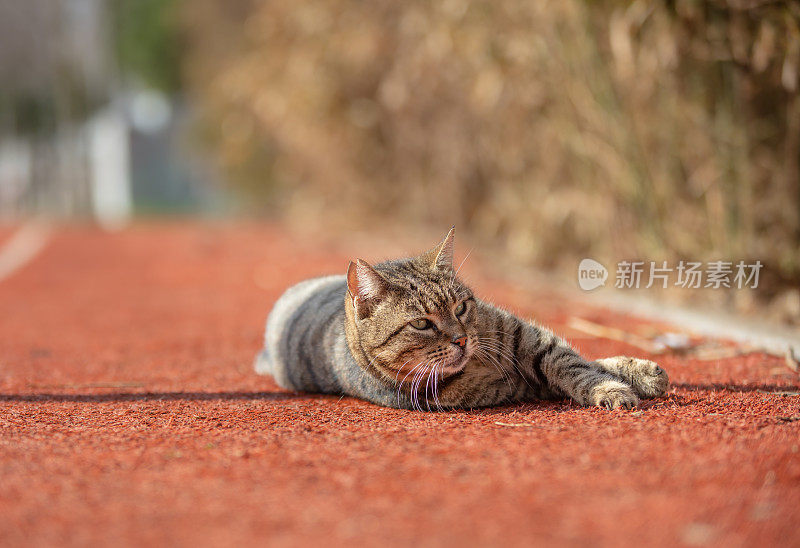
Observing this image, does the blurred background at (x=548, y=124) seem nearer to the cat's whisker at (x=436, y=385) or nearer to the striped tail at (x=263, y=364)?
the cat's whisker at (x=436, y=385)

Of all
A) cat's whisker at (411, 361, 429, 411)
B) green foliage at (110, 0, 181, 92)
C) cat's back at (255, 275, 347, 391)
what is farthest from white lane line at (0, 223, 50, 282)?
green foliage at (110, 0, 181, 92)

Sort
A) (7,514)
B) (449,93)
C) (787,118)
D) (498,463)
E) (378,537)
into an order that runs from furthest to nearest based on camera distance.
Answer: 1. (449,93)
2. (787,118)
3. (498,463)
4. (7,514)
5. (378,537)

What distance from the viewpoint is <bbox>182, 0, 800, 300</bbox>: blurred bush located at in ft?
15.3

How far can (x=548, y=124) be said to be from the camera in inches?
248

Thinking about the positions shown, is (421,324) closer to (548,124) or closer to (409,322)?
(409,322)

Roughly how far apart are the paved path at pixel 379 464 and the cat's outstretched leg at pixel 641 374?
8 cm

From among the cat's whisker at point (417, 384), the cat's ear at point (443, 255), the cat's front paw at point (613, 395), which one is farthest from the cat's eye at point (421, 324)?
the cat's front paw at point (613, 395)

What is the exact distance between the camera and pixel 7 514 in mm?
1893

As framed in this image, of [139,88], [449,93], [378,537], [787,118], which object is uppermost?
[139,88]

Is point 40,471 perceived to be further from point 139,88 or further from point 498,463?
point 139,88

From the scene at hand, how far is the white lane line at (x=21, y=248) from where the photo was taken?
11437 mm

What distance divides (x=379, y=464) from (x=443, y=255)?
3.97ft

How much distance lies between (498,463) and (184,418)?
1211 millimetres

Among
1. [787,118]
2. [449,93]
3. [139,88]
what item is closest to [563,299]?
[787,118]
